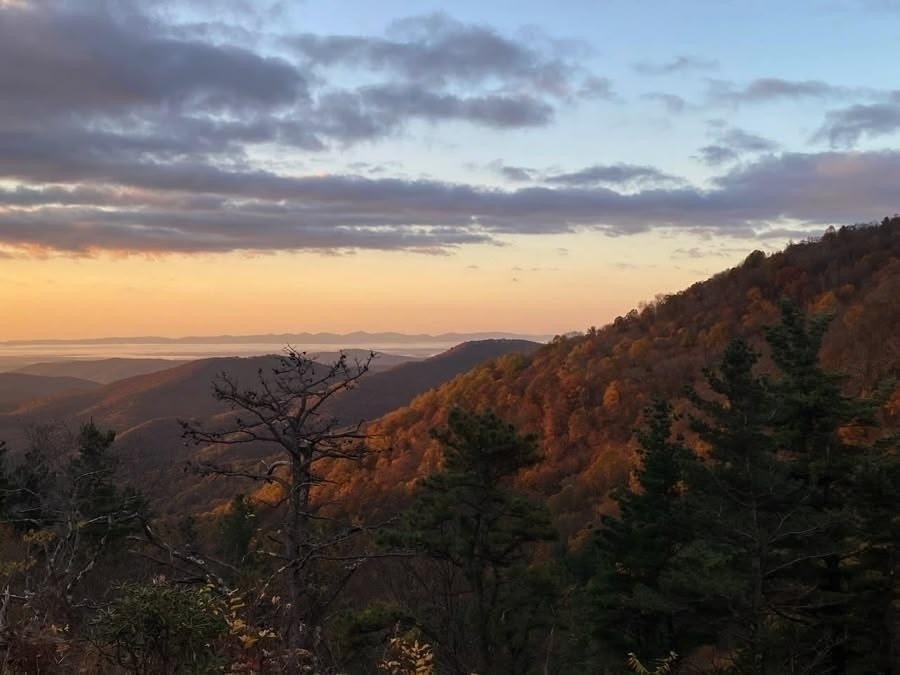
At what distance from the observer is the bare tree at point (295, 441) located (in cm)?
608

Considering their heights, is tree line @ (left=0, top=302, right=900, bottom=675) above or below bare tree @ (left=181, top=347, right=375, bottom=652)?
below

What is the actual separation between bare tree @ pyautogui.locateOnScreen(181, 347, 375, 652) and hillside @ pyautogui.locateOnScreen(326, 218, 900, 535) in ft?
113

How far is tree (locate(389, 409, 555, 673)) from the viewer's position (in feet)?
61.5

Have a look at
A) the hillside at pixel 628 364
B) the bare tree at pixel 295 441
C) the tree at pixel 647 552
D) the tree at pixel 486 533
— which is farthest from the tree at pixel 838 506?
the hillside at pixel 628 364

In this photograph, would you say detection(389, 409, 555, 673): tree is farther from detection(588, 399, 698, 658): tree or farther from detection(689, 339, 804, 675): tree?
detection(689, 339, 804, 675): tree

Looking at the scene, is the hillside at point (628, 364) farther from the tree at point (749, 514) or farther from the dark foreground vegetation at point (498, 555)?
the tree at point (749, 514)

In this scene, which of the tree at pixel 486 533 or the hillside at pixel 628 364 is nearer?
the tree at pixel 486 533

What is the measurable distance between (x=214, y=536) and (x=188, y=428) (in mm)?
45241

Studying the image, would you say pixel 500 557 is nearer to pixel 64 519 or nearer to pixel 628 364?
pixel 64 519

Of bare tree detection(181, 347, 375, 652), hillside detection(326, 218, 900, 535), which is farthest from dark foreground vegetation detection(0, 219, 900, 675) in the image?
hillside detection(326, 218, 900, 535)

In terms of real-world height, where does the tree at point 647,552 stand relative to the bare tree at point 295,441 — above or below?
→ below

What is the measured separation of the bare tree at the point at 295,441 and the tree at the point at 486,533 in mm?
12157

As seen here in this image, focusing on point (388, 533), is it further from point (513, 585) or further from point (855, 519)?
point (855, 519)

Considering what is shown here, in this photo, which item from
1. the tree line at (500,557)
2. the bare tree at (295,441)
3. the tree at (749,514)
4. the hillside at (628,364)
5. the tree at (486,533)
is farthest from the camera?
the hillside at (628,364)
